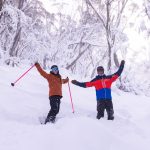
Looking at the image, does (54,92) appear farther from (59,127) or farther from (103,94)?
(59,127)

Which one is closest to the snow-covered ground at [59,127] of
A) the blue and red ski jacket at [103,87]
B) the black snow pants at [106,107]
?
the black snow pants at [106,107]

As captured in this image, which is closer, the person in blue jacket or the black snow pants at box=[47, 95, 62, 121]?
the black snow pants at box=[47, 95, 62, 121]

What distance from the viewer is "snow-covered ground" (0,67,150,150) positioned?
6.77 m

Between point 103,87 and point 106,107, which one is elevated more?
point 103,87

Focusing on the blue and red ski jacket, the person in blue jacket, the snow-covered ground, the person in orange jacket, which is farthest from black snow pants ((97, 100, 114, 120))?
the person in orange jacket

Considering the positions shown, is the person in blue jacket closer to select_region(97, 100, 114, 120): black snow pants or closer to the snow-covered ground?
select_region(97, 100, 114, 120): black snow pants

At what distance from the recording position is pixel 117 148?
267 inches

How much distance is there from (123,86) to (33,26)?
890 cm

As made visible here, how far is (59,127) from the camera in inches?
297

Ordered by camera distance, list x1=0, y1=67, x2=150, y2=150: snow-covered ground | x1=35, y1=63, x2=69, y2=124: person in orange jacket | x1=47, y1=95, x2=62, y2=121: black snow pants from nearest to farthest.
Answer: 1. x1=0, y1=67, x2=150, y2=150: snow-covered ground
2. x1=47, y1=95, x2=62, y2=121: black snow pants
3. x1=35, y1=63, x2=69, y2=124: person in orange jacket

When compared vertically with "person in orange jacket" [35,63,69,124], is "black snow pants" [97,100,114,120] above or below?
below

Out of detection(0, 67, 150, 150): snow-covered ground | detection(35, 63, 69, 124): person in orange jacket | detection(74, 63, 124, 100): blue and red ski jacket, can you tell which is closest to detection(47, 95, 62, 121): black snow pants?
detection(35, 63, 69, 124): person in orange jacket

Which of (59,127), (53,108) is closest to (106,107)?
(53,108)

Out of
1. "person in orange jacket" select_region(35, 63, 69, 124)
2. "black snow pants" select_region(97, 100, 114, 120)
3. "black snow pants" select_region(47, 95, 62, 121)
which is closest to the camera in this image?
"black snow pants" select_region(47, 95, 62, 121)
